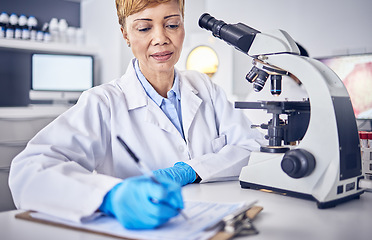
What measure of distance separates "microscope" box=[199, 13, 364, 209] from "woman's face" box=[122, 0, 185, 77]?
24cm

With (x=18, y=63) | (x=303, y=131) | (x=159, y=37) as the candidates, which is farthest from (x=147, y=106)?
(x=18, y=63)

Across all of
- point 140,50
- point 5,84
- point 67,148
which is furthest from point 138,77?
point 5,84

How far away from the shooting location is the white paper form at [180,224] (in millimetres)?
658

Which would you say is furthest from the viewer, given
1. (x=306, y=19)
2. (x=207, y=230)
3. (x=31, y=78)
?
(x=31, y=78)

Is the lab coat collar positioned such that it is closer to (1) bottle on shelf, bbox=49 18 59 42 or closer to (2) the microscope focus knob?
(2) the microscope focus knob

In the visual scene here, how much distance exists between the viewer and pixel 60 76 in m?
3.68

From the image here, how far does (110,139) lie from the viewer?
123 cm

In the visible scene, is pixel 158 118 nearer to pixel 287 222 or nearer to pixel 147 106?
pixel 147 106

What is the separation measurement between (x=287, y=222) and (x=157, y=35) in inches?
31.9

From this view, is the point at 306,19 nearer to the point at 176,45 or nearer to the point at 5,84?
the point at 176,45

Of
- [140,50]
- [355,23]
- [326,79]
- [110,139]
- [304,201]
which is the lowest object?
[304,201]

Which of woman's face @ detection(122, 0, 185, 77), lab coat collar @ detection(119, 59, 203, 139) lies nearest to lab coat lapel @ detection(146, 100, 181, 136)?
lab coat collar @ detection(119, 59, 203, 139)

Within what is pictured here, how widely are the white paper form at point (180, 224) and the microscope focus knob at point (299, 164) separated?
0.21 m

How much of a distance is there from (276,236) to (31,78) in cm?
339
